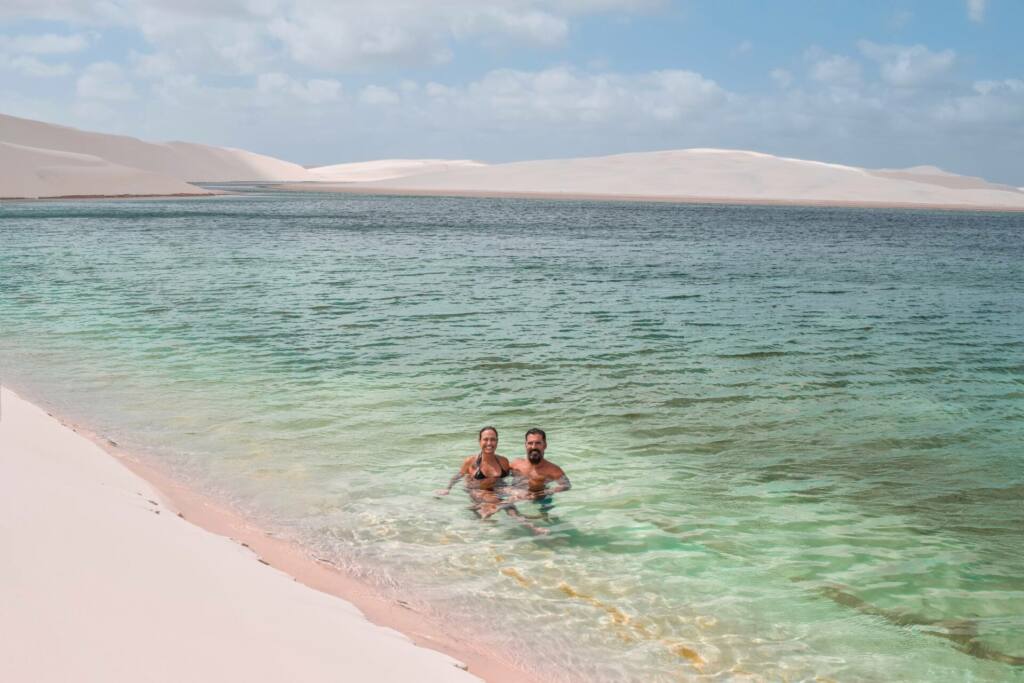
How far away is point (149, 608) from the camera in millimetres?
3945

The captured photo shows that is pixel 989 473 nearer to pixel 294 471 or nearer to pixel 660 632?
pixel 660 632

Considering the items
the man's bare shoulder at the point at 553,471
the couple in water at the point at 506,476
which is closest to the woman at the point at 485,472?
the couple in water at the point at 506,476

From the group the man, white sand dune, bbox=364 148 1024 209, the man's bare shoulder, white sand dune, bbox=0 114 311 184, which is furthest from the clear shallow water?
white sand dune, bbox=0 114 311 184

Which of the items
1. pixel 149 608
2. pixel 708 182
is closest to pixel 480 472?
pixel 149 608

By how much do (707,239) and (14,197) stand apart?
6080cm

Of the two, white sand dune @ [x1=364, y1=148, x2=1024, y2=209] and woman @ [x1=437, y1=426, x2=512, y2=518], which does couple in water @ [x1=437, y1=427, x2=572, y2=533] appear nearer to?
woman @ [x1=437, y1=426, x2=512, y2=518]

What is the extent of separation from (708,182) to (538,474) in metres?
125

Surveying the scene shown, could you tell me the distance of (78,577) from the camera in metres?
3.98

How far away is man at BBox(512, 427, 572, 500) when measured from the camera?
841 cm

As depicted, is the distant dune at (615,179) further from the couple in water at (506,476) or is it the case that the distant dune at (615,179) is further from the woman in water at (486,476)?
the couple in water at (506,476)

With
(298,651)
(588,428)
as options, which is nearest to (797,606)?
(298,651)

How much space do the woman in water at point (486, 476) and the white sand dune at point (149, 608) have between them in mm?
2476

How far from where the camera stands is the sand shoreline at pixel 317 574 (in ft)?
17.8

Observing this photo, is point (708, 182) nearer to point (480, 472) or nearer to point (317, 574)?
point (480, 472)
